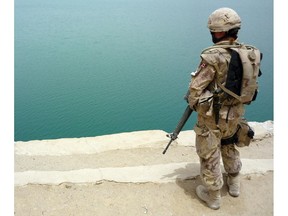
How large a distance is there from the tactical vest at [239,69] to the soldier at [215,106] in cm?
1

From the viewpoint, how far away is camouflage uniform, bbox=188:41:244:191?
10.8 feet

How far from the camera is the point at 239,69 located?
10.7 ft

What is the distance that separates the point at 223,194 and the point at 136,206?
1020mm

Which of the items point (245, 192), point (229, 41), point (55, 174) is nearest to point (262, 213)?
point (245, 192)

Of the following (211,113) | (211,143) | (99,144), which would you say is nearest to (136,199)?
(211,143)

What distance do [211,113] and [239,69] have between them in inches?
19.6

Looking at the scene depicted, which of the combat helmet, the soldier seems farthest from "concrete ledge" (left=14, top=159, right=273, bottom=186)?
the combat helmet

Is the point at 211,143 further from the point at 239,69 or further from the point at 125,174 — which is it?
the point at 125,174

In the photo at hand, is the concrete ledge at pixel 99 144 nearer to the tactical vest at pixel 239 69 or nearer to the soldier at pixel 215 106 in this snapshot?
the soldier at pixel 215 106

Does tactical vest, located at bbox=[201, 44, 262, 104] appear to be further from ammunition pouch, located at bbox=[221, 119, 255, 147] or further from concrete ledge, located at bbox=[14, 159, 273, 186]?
concrete ledge, located at bbox=[14, 159, 273, 186]

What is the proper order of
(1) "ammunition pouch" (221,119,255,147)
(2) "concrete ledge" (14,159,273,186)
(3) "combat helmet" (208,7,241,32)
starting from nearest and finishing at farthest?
1. (3) "combat helmet" (208,7,241,32)
2. (1) "ammunition pouch" (221,119,255,147)
3. (2) "concrete ledge" (14,159,273,186)

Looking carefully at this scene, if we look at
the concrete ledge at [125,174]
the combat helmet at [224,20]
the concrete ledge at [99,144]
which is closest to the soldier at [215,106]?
the combat helmet at [224,20]

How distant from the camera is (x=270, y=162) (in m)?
4.80

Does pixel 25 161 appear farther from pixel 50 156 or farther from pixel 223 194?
pixel 223 194
